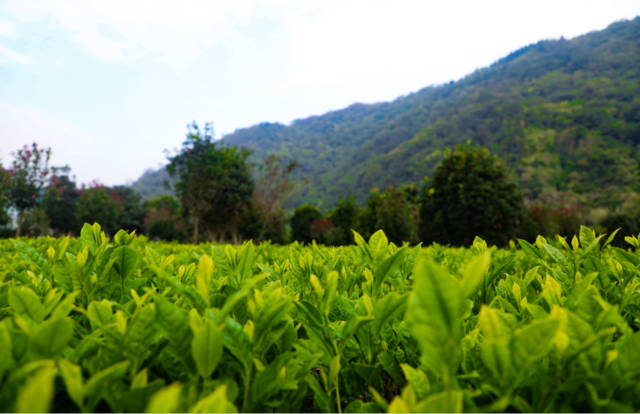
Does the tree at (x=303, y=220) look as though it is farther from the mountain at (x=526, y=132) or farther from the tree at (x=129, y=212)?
the mountain at (x=526, y=132)

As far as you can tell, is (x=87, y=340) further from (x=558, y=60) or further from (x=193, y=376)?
(x=558, y=60)

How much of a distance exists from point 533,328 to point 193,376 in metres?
0.67

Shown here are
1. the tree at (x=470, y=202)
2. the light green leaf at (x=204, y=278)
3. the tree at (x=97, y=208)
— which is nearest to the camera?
the light green leaf at (x=204, y=278)

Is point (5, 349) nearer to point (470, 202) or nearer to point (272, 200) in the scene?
point (470, 202)

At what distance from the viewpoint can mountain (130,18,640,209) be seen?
55.7m

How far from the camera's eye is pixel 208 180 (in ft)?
91.7

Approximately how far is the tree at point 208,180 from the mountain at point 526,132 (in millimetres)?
32441

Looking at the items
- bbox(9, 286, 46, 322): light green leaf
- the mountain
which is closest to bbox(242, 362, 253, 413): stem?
bbox(9, 286, 46, 322): light green leaf

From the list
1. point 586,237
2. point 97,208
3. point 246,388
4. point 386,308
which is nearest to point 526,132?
point 97,208

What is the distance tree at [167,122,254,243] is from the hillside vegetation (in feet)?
41.7

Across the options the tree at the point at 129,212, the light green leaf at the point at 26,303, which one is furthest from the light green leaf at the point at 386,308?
the tree at the point at 129,212

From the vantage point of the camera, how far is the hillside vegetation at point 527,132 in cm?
5572

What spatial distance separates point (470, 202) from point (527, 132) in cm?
6971

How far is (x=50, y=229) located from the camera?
129 ft
